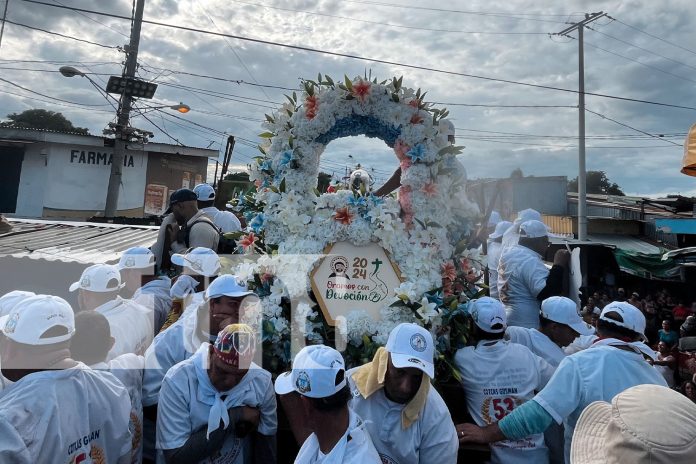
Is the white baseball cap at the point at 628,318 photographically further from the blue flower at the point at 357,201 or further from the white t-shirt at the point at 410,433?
the blue flower at the point at 357,201

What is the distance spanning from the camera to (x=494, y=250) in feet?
17.7

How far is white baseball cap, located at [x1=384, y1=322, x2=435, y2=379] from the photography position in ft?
7.32

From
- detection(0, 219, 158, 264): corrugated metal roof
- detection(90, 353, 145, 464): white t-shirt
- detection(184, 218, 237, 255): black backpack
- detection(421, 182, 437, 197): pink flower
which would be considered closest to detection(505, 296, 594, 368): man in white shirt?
detection(421, 182, 437, 197): pink flower

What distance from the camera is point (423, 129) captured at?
12.0 ft

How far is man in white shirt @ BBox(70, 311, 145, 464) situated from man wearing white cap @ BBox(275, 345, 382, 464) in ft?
3.66

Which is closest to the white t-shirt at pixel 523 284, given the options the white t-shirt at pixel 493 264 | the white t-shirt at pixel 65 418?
the white t-shirt at pixel 493 264

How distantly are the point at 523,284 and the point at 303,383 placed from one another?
2782mm

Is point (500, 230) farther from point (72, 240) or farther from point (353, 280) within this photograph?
point (72, 240)

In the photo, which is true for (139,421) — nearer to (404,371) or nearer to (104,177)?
(404,371)

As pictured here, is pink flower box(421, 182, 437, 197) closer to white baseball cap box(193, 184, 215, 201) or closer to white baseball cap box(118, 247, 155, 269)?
white baseball cap box(118, 247, 155, 269)

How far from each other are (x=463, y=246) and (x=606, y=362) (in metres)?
1.49

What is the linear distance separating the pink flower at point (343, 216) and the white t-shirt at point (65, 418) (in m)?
1.87

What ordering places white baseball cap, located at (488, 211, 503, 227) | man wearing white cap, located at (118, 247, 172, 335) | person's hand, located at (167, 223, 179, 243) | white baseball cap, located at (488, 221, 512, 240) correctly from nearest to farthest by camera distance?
1. man wearing white cap, located at (118, 247, 172, 335)
2. person's hand, located at (167, 223, 179, 243)
3. white baseball cap, located at (488, 221, 512, 240)
4. white baseball cap, located at (488, 211, 503, 227)

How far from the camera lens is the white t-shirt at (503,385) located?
8.87 ft
